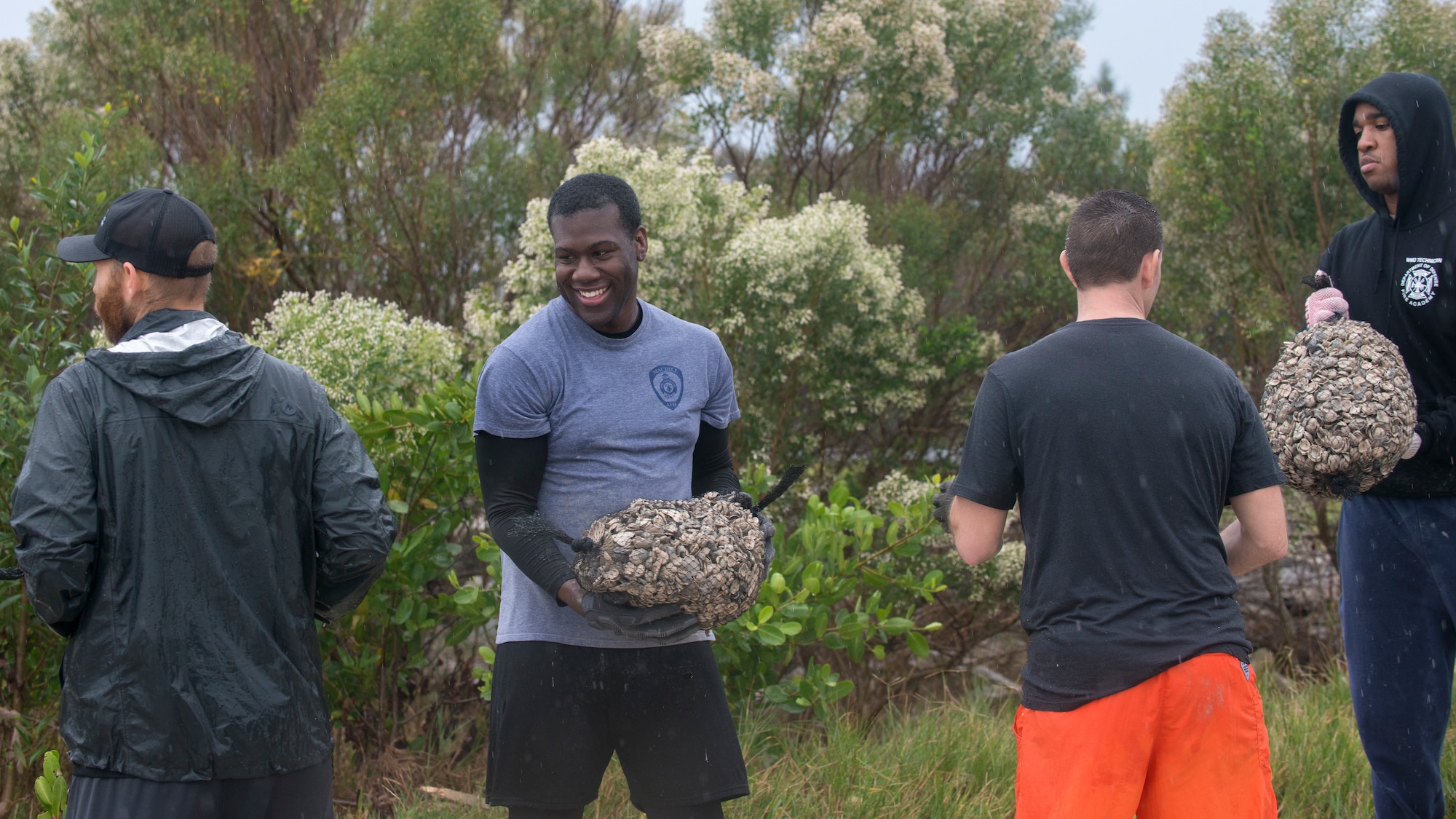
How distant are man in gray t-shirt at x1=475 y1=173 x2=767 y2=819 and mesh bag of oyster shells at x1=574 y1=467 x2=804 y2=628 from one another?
6 centimetres

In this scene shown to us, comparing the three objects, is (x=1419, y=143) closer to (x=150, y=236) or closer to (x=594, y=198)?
(x=594, y=198)

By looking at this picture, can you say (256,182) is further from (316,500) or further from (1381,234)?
(1381,234)

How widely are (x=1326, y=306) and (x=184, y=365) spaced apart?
283 centimetres

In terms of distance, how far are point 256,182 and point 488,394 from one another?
775 cm

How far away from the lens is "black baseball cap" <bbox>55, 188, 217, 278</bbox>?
2229mm

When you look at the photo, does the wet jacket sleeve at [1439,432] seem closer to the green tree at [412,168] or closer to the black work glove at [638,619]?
the black work glove at [638,619]

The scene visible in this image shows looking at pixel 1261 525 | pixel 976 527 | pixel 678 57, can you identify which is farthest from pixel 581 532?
pixel 678 57

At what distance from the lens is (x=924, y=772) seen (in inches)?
149

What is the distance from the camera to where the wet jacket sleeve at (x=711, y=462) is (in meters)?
2.75

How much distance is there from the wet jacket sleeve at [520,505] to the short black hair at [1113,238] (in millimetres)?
1234

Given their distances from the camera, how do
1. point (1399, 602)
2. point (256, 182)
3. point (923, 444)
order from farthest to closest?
point (923, 444)
point (256, 182)
point (1399, 602)

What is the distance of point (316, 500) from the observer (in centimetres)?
233

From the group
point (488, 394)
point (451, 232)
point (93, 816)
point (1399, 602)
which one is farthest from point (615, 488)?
point (451, 232)

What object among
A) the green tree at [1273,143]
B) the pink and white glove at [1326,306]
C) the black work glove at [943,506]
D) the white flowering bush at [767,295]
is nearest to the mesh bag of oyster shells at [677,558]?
the black work glove at [943,506]
